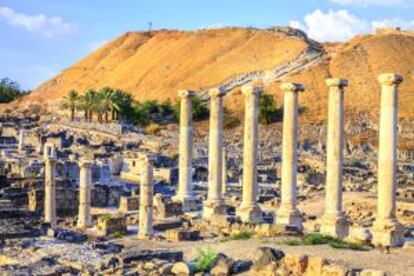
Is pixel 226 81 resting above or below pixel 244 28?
below

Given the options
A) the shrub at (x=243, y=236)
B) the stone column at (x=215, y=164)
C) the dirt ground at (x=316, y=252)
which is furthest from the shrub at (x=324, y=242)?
the stone column at (x=215, y=164)

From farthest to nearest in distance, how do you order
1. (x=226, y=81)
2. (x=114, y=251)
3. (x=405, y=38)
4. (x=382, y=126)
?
A: (x=405, y=38) < (x=226, y=81) < (x=382, y=126) < (x=114, y=251)

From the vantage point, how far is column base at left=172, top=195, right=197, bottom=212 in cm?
3072

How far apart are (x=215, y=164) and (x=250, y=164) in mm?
2080

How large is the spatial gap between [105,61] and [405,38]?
58.3 meters

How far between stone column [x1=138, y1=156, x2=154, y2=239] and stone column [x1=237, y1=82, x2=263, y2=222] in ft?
11.6

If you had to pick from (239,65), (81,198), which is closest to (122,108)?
(239,65)

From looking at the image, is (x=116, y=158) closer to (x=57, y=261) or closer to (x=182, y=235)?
(x=182, y=235)

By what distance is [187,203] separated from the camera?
101 ft

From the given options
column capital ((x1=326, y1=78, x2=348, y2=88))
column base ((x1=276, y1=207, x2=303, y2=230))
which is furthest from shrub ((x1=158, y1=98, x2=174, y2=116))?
column capital ((x1=326, y1=78, x2=348, y2=88))

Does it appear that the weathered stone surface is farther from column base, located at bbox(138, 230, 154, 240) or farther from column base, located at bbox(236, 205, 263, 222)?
column base, located at bbox(236, 205, 263, 222)

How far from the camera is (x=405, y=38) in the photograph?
4555 inches

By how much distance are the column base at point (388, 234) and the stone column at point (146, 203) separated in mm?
7201

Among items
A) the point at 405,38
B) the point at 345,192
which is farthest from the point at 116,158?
the point at 405,38
